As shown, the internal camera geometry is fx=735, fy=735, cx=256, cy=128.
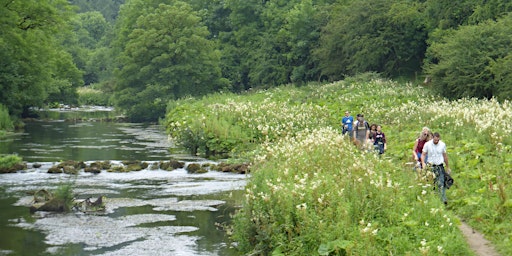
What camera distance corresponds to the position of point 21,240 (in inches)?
689

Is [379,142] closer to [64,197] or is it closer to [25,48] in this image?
[64,197]

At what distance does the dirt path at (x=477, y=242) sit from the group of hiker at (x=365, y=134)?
21.1 ft

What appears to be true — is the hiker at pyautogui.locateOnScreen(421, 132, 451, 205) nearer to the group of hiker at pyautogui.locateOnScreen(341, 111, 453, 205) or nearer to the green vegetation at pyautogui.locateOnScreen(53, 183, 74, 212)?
the group of hiker at pyautogui.locateOnScreen(341, 111, 453, 205)

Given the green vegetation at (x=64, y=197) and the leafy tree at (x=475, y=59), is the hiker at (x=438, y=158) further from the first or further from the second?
the leafy tree at (x=475, y=59)

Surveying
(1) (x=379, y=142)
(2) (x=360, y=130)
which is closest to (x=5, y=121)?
(2) (x=360, y=130)

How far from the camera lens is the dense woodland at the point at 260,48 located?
4247cm

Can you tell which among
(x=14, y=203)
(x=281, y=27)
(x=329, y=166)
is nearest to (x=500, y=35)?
(x=329, y=166)

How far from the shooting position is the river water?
17.0m

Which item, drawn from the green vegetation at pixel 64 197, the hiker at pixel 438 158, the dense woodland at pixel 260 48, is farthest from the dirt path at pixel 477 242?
the dense woodland at pixel 260 48

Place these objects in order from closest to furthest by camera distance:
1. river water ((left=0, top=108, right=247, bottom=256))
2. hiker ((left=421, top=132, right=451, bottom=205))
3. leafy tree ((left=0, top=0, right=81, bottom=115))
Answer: river water ((left=0, top=108, right=247, bottom=256)) → hiker ((left=421, top=132, right=451, bottom=205)) → leafy tree ((left=0, top=0, right=81, bottom=115))

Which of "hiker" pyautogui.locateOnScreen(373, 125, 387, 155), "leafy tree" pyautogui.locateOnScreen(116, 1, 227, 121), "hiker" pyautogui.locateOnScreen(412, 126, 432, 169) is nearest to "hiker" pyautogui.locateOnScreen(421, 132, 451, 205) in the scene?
"hiker" pyautogui.locateOnScreen(412, 126, 432, 169)

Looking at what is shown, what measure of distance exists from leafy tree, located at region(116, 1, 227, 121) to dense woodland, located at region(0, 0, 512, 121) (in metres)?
0.11

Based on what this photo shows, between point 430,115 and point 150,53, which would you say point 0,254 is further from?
point 150,53

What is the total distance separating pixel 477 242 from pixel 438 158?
134 inches
